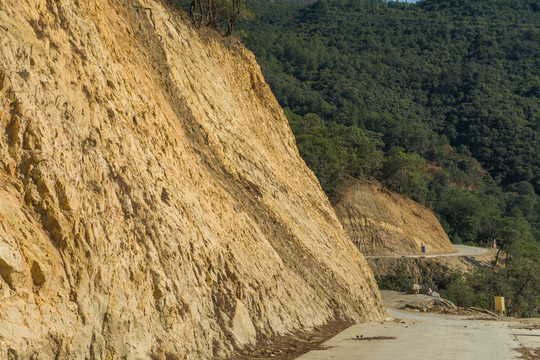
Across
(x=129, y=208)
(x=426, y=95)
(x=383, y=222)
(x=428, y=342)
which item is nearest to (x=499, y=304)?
(x=383, y=222)

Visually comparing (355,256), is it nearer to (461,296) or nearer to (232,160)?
(232,160)

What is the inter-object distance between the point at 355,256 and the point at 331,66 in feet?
295

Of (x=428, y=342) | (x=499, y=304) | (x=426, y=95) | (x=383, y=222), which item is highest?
(x=426, y=95)

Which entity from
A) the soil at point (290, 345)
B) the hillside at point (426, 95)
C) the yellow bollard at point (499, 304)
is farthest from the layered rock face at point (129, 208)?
the hillside at point (426, 95)

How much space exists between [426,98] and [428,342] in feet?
336

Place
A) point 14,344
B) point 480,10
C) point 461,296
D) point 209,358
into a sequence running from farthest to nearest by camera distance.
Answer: point 480,10
point 461,296
point 209,358
point 14,344

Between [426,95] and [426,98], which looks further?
[426,95]

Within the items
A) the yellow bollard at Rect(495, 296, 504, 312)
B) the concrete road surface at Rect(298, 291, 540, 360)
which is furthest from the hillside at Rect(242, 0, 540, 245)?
the concrete road surface at Rect(298, 291, 540, 360)

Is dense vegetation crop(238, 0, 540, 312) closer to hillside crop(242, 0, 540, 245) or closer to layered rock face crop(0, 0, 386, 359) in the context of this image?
hillside crop(242, 0, 540, 245)

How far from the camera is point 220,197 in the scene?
15766 millimetres

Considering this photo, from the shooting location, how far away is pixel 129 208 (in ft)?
36.7

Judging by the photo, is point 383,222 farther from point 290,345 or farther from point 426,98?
point 426,98

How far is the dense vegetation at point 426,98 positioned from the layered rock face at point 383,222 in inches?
71.4

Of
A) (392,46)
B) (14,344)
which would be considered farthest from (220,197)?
(392,46)
